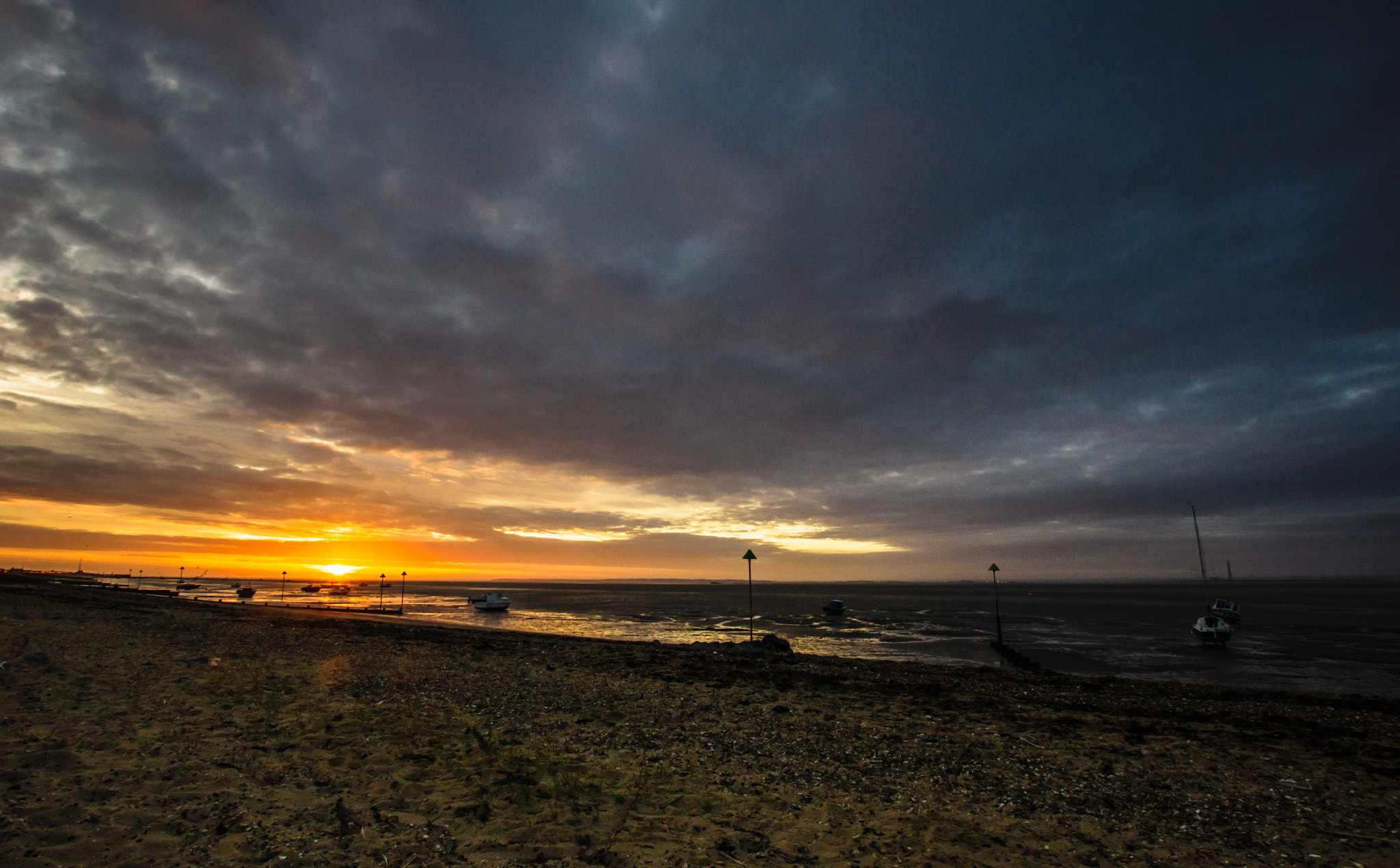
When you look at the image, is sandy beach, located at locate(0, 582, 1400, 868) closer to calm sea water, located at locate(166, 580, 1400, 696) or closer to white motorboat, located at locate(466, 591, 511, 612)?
calm sea water, located at locate(166, 580, 1400, 696)

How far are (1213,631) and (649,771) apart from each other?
177 ft

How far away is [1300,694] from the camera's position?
893 inches

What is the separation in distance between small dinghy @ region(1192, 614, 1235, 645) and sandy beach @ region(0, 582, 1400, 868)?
97.9 ft

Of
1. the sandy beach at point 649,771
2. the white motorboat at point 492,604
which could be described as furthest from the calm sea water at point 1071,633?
the sandy beach at point 649,771

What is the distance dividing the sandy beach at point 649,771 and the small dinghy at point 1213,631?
2983 centimetres

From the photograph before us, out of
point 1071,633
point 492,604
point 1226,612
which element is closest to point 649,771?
point 1071,633

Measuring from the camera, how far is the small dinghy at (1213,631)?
44906 millimetres

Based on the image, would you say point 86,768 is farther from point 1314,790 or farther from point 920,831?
point 1314,790

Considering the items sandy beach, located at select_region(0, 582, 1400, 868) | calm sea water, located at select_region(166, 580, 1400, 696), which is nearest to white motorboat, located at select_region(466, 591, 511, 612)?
calm sea water, located at select_region(166, 580, 1400, 696)

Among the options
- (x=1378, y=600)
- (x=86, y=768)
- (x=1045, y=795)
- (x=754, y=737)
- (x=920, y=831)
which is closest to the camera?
(x=920, y=831)

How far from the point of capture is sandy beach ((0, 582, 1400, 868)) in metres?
7.88

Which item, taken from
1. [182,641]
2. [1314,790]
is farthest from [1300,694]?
[182,641]

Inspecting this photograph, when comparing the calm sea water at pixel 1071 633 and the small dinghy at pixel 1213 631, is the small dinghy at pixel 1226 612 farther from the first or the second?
the small dinghy at pixel 1213 631

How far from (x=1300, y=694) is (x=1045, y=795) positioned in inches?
856
